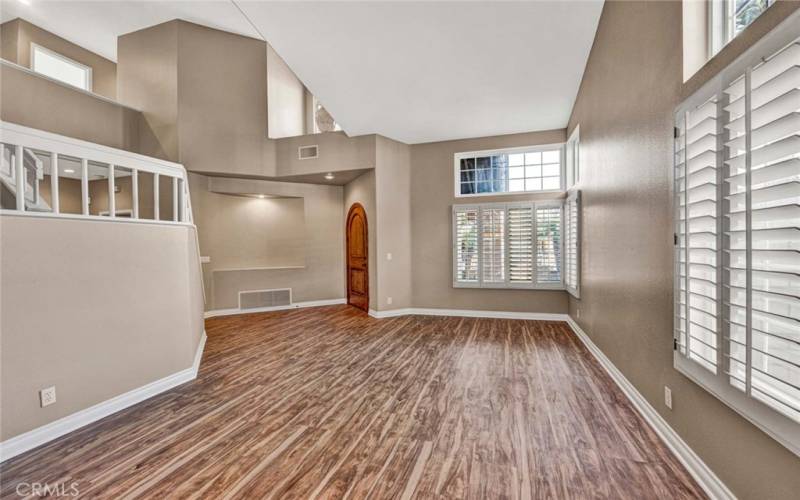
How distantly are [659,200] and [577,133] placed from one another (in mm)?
Answer: 2845

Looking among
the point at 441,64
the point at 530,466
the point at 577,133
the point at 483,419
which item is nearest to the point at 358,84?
the point at 441,64

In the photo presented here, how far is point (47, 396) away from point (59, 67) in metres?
7.47

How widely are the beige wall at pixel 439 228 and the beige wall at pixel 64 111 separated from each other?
5.11m

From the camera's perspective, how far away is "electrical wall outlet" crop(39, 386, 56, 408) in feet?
7.37

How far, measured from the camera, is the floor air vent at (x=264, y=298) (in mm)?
6773

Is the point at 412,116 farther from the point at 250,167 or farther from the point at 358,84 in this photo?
the point at 250,167

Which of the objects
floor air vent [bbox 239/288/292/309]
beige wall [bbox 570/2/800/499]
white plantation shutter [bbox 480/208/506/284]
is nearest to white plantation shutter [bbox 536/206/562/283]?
white plantation shutter [bbox 480/208/506/284]

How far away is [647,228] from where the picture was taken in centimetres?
233

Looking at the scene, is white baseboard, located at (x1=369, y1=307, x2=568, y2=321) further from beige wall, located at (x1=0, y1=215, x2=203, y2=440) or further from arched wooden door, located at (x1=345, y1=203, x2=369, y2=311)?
beige wall, located at (x1=0, y1=215, x2=203, y2=440)

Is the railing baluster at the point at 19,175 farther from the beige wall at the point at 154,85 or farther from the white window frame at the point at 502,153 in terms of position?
the white window frame at the point at 502,153

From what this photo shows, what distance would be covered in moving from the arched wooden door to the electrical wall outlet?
4518mm

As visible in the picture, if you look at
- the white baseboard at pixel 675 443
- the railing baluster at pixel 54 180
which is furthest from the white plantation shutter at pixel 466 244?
the railing baluster at pixel 54 180

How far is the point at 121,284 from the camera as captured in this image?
8.97 feet

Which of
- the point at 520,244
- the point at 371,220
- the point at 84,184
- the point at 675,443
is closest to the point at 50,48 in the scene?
the point at 84,184
